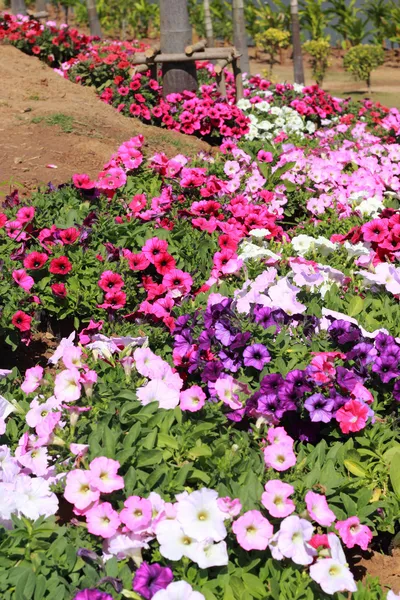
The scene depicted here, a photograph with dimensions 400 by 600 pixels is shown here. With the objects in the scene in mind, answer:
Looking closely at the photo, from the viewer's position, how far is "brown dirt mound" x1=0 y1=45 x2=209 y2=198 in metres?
5.72

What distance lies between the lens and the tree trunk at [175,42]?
8391mm

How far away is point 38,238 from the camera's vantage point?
4227 millimetres

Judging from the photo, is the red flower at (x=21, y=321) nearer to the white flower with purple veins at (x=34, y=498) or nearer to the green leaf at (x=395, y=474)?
the white flower with purple veins at (x=34, y=498)

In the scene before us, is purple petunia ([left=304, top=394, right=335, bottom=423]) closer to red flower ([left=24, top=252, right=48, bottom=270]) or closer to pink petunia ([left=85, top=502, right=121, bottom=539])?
pink petunia ([left=85, top=502, right=121, bottom=539])

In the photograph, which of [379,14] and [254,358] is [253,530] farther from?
[379,14]

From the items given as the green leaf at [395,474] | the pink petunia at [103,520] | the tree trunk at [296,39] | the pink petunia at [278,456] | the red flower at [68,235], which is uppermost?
the red flower at [68,235]

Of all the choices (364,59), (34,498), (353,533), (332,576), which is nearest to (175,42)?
(34,498)

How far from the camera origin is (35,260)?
3.87 m

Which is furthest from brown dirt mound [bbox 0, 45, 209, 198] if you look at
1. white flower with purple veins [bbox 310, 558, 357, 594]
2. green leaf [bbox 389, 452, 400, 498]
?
white flower with purple veins [bbox 310, 558, 357, 594]

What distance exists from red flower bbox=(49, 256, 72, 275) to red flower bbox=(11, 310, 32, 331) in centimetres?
38

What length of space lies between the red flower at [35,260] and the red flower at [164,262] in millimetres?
636

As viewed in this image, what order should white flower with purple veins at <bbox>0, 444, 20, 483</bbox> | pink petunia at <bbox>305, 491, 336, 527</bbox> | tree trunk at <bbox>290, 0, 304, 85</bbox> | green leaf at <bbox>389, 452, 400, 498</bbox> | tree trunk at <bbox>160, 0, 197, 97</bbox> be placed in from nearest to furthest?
1. pink petunia at <bbox>305, 491, 336, 527</bbox>
2. white flower with purple veins at <bbox>0, 444, 20, 483</bbox>
3. green leaf at <bbox>389, 452, 400, 498</bbox>
4. tree trunk at <bbox>160, 0, 197, 97</bbox>
5. tree trunk at <bbox>290, 0, 304, 85</bbox>

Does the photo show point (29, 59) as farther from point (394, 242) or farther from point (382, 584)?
point (382, 584)

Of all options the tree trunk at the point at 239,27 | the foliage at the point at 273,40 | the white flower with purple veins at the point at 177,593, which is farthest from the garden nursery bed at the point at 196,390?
the foliage at the point at 273,40
